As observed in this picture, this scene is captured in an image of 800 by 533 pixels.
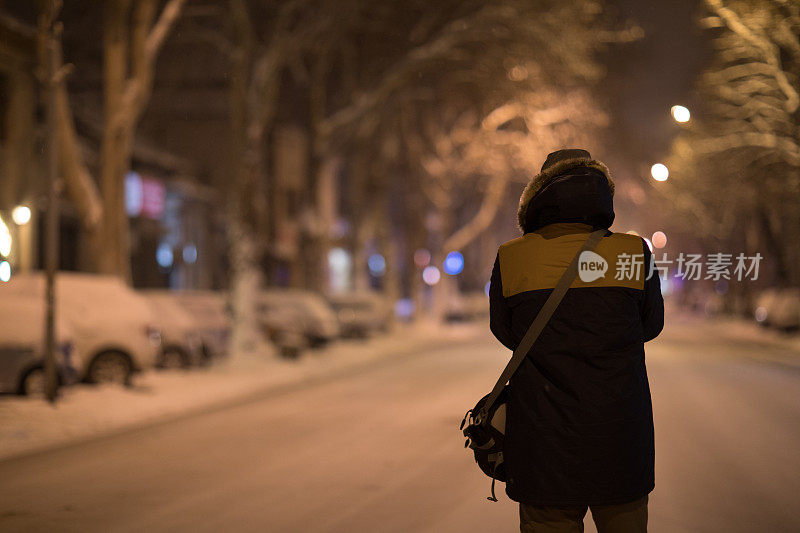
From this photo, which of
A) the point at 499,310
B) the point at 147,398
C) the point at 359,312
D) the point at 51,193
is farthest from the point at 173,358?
the point at 499,310

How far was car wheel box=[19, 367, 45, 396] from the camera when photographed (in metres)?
14.7

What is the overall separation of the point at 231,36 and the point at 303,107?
23.1m

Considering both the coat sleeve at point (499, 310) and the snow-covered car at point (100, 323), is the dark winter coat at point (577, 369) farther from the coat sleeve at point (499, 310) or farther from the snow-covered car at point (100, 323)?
the snow-covered car at point (100, 323)

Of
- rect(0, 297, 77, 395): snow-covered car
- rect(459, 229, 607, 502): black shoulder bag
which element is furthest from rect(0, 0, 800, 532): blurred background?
rect(459, 229, 607, 502): black shoulder bag

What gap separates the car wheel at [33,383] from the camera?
14.7 metres

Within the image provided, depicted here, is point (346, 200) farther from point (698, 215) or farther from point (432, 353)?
point (432, 353)

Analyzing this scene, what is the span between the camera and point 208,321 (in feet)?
74.6

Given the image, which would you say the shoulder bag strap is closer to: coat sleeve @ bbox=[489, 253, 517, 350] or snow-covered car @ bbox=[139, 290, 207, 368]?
coat sleeve @ bbox=[489, 253, 517, 350]

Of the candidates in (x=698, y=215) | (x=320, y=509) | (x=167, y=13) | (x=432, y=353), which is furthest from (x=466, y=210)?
(x=320, y=509)

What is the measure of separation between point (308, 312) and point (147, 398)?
13.0 metres

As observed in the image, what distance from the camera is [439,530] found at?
663 cm

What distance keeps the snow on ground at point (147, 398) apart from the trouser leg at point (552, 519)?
876 centimetres

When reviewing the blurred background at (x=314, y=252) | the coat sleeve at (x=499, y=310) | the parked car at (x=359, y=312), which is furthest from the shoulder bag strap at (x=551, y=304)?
the parked car at (x=359, y=312)

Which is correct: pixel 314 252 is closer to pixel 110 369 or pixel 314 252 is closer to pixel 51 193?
pixel 110 369
